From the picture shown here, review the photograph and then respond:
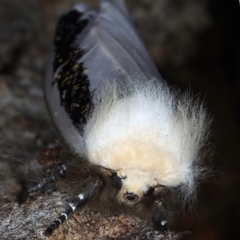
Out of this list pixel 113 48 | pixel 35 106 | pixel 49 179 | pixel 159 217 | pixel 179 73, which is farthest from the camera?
pixel 179 73

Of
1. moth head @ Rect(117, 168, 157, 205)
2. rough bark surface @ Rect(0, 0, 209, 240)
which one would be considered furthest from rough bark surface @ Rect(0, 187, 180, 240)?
moth head @ Rect(117, 168, 157, 205)

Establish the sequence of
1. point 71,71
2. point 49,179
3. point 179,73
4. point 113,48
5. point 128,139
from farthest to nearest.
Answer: point 179,73 < point 113,48 < point 71,71 < point 49,179 < point 128,139

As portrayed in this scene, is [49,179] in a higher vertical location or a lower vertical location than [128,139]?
lower

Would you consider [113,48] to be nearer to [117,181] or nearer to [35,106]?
[35,106]

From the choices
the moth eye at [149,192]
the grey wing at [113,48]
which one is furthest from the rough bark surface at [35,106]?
the grey wing at [113,48]

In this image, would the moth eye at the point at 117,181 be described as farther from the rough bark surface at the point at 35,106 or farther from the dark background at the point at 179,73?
the dark background at the point at 179,73

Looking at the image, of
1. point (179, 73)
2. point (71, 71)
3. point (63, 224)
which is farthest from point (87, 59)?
point (179, 73)

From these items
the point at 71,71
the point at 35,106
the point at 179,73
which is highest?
the point at 71,71

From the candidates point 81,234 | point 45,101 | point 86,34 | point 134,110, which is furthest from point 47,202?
point 86,34
